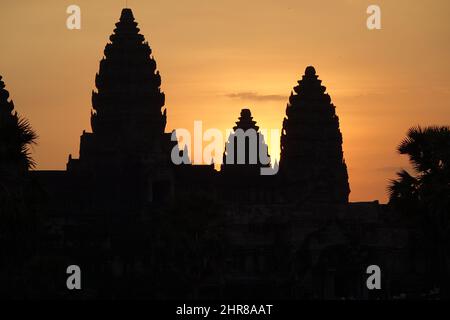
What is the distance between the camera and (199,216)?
113m

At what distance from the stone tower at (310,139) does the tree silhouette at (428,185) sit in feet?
266

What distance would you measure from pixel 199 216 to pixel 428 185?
40395mm

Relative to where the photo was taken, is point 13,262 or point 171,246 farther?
point 171,246

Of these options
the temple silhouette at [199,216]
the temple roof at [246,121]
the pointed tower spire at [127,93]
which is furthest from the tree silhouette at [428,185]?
the temple roof at [246,121]

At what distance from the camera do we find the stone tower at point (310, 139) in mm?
160250

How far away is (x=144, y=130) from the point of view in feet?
538

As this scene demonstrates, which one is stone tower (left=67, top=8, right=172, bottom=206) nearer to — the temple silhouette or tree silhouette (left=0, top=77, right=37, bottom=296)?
the temple silhouette

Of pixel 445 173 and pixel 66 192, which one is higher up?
pixel 66 192

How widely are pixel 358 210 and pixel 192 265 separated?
24.1 m

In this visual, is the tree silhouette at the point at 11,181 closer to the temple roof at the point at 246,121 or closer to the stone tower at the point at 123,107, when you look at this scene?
the stone tower at the point at 123,107

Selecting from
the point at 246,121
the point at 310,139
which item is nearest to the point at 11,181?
the point at 310,139

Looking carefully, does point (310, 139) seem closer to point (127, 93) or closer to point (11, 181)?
point (127, 93)
